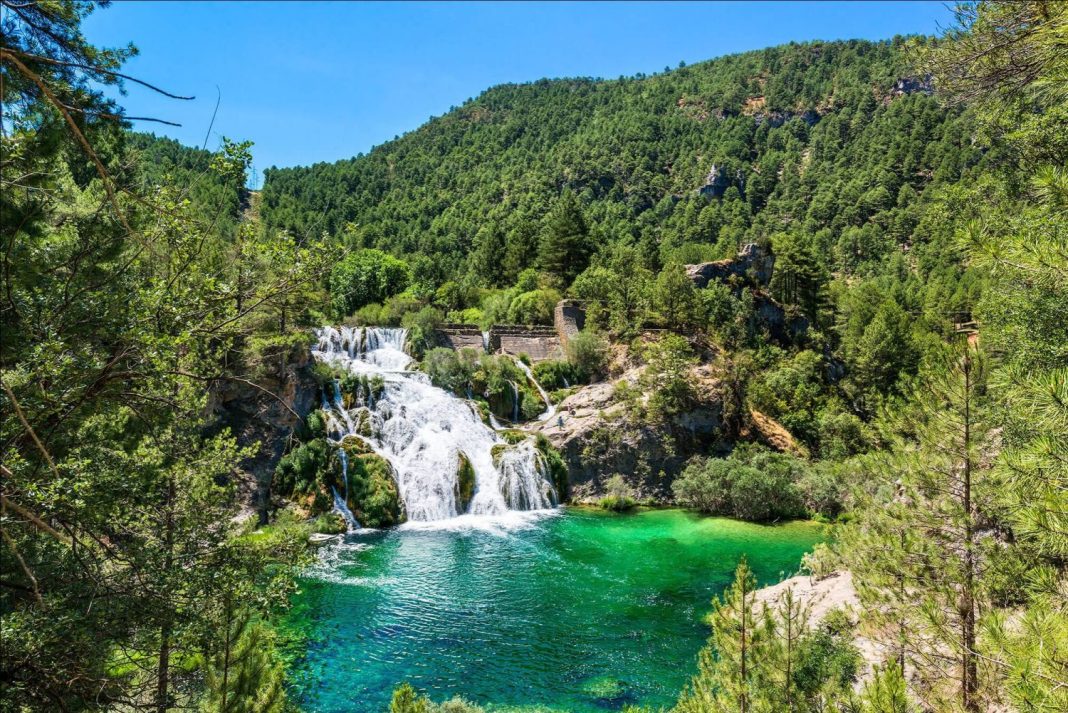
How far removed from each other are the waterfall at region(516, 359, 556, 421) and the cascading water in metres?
3.96

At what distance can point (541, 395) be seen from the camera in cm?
2964

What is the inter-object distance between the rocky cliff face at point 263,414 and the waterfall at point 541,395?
1136cm

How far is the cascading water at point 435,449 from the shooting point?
870 inches

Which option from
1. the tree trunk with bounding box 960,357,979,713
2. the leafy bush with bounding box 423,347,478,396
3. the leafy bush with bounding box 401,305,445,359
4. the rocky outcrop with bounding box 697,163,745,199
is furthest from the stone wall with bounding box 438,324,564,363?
the rocky outcrop with bounding box 697,163,745,199

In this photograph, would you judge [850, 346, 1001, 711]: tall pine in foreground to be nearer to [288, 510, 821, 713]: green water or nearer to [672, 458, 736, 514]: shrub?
[288, 510, 821, 713]: green water

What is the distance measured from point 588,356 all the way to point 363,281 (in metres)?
19.1

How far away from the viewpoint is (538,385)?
30.4 meters

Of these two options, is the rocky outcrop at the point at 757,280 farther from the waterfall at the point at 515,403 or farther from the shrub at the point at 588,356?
the waterfall at the point at 515,403

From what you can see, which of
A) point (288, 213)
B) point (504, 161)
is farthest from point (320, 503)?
point (504, 161)

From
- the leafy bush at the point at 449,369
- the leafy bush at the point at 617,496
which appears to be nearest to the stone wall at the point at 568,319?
the leafy bush at the point at 449,369

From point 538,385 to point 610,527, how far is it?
1080cm

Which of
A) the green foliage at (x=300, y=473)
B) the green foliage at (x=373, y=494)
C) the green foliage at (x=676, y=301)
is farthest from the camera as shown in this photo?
the green foliage at (x=676, y=301)

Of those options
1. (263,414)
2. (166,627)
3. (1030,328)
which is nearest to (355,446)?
(263,414)

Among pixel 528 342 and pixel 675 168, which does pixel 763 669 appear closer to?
pixel 528 342
